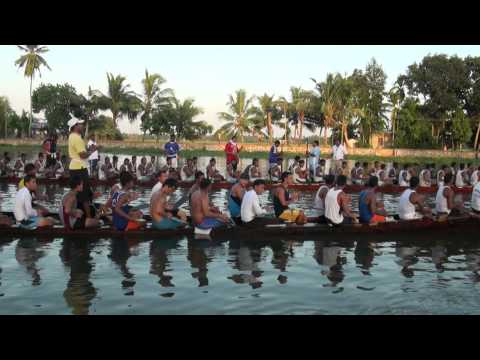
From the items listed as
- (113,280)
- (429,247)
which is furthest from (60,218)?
(429,247)

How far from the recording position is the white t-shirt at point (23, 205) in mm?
9641

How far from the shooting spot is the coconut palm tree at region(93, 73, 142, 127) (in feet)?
157

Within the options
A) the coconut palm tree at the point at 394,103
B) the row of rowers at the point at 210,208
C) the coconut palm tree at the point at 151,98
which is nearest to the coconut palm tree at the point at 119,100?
the coconut palm tree at the point at 151,98

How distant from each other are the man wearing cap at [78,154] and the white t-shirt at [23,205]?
87 centimetres

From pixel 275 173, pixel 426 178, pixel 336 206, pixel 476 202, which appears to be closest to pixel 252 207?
pixel 336 206

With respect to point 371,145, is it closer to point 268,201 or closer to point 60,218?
point 268,201

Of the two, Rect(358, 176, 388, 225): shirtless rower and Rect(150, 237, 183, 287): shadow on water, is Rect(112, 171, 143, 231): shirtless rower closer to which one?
Rect(150, 237, 183, 287): shadow on water

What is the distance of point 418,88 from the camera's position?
166 feet

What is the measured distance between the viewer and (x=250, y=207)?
10141mm

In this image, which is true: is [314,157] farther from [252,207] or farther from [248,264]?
[248,264]

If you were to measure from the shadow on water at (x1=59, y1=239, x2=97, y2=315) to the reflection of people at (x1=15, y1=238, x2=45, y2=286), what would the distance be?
39cm

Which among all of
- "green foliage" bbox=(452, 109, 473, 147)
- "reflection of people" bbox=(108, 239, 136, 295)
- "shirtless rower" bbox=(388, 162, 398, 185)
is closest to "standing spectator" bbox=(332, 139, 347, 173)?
"shirtless rower" bbox=(388, 162, 398, 185)
